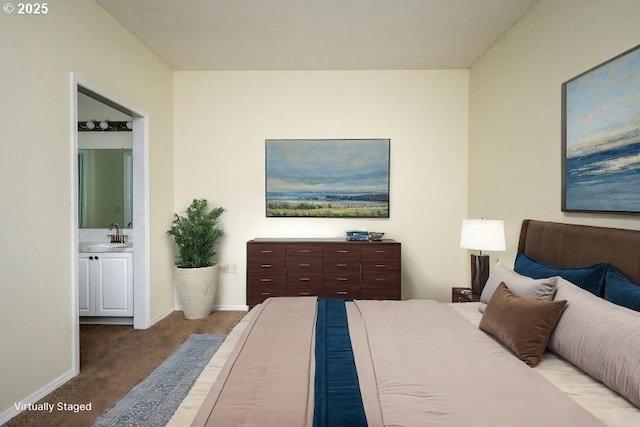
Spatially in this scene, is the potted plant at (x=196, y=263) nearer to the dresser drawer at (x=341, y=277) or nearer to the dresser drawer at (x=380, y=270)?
the dresser drawer at (x=341, y=277)

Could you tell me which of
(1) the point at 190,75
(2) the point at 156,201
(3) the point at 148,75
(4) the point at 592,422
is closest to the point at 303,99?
(1) the point at 190,75

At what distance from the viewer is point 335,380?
1.36 metres

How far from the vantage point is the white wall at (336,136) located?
4.33m

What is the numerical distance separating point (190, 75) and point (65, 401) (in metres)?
3.64

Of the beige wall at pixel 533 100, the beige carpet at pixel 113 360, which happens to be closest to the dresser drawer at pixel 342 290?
the beige carpet at pixel 113 360

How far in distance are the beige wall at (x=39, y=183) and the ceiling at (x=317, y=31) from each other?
23.7 inches

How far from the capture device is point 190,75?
14.4ft

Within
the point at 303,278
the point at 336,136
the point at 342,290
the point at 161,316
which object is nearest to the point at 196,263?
the point at 161,316

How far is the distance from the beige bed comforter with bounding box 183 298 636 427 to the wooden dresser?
1.85m

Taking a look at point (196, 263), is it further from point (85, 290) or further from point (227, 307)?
point (85, 290)

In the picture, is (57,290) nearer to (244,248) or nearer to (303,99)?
(244,248)

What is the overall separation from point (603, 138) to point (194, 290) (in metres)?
3.87

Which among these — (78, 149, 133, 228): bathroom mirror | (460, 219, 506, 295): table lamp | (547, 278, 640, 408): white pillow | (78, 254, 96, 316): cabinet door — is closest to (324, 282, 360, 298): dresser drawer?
(460, 219, 506, 295): table lamp

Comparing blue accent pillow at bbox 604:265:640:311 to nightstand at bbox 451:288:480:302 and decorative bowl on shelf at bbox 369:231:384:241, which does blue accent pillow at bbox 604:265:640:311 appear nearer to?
nightstand at bbox 451:288:480:302
